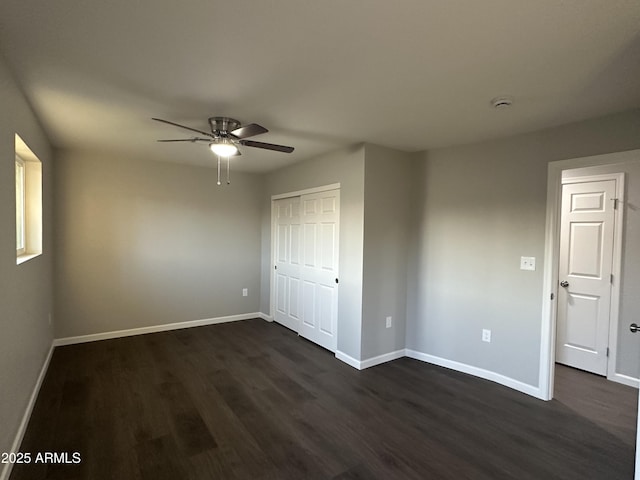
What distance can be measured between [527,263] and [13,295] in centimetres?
386

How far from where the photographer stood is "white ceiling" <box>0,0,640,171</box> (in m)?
1.37

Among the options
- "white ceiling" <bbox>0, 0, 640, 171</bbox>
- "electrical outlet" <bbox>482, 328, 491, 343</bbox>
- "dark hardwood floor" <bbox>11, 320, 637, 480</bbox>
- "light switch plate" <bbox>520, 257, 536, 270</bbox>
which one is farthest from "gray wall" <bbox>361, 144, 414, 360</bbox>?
"light switch plate" <bbox>520, 257, 536, 270</bbox>

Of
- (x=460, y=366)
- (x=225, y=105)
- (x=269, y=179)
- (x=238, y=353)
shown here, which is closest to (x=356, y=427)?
(x=460, y=366)

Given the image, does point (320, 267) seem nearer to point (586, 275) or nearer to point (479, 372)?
point (479, 372)

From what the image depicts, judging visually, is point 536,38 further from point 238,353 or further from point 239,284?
point 239,284

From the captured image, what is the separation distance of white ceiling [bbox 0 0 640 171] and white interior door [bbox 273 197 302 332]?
1895 mm

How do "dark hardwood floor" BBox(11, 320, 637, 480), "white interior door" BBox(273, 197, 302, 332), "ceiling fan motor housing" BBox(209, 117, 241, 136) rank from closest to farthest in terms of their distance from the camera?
"dark hardwood floor" BBox(11, 320, 637, 480), "ceiling fan motor housing" BBox(209, 117, 241, 136), "white interior door" BBox(273, 197, 302, 332)

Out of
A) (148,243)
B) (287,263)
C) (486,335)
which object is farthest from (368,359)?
(148,243)

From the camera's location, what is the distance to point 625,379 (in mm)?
3070

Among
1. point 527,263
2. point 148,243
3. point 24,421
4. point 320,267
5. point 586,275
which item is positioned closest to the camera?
point 24,421

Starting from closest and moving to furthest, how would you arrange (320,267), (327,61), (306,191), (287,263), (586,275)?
(327,61)
(586,275)
(320,267)
(306,191)
(287,263)

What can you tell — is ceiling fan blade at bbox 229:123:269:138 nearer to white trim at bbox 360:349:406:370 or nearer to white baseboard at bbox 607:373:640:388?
white trim at bbox 360:349:406:370

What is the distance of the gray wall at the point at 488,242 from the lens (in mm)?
2770

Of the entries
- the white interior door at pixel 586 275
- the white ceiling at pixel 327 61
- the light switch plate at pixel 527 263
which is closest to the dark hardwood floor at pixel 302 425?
the white interior door at pixel 586 275
